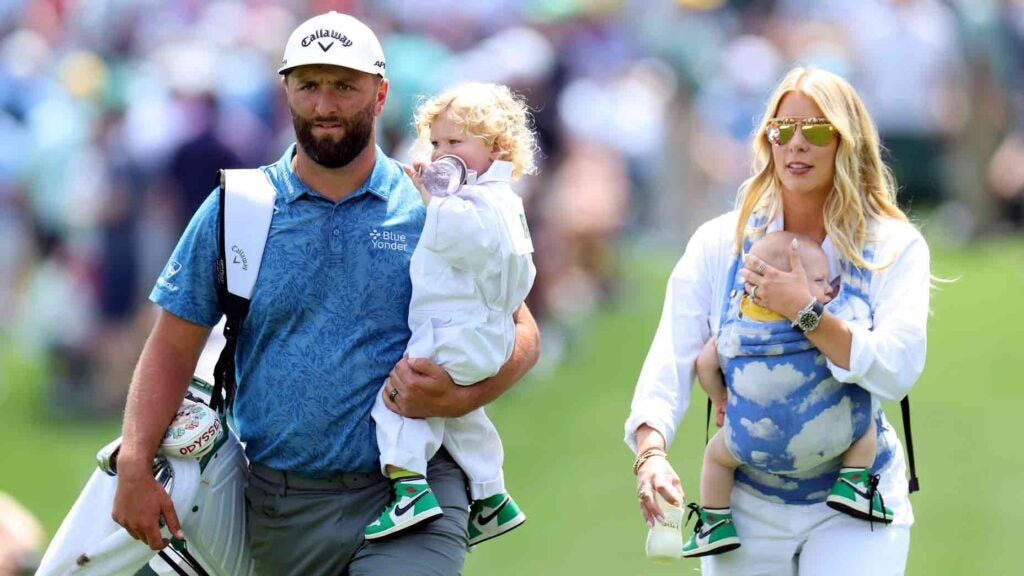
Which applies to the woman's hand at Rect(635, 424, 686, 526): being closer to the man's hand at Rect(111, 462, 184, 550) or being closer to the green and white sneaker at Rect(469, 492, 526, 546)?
the green and white sneaker at Rect(469, 492, 526, 546)

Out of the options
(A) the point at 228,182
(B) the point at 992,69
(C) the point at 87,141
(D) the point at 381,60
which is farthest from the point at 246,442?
(B) the point at 992,69

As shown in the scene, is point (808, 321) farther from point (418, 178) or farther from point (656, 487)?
point (418, 178)

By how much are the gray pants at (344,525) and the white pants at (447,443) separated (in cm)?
5

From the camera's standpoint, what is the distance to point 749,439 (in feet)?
15.6

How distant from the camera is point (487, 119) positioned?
193 inches

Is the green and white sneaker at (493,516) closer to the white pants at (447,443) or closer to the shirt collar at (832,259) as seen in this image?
the white pants at (447,443)

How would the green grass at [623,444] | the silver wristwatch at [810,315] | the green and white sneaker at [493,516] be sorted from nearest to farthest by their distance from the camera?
the silver wristwatch at [810,315] < the green and white sneaker at [493,516] < the green grass at [623,444]

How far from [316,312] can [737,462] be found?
4.00ft

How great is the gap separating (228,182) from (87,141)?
30.6 ft

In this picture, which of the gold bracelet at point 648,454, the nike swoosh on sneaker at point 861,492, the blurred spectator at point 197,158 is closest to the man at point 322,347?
the gold bracelet at point 648,454

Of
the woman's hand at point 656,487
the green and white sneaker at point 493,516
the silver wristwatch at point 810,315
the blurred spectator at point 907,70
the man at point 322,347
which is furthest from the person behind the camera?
the blurred spectator at point 907,70

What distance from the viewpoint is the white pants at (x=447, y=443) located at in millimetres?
4793

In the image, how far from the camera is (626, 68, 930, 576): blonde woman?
4676 millimetres

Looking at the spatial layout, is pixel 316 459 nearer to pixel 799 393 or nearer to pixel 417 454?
pixel 417 454
